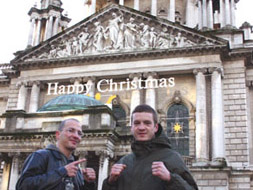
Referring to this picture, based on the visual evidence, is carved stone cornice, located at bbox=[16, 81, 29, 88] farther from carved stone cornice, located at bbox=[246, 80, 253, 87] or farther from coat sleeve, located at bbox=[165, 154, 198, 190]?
coat sleeve, located at bbox=[165, 154, 198, 190]

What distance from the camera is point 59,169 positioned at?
472cm

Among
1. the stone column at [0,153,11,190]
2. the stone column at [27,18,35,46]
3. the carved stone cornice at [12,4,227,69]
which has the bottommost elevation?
the stone column at [0,153,11,190]

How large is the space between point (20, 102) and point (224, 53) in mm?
18345

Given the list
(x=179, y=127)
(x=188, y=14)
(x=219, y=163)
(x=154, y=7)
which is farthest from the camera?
(x=188, y=14)

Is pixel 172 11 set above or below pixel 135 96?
above

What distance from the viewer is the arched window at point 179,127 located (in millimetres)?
30438

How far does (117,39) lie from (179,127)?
31.8 feet

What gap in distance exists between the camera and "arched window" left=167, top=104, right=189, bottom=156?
30.4 metres

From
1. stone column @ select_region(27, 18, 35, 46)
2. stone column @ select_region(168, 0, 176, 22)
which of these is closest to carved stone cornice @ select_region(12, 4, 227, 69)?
stone column @ select_region(27, 18, 35, 46)

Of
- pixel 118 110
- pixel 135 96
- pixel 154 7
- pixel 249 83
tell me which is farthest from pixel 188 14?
pixel 135 96

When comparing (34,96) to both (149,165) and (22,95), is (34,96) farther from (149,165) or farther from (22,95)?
(149,165)

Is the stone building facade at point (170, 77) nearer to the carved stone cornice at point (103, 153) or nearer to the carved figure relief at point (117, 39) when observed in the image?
the carved figure relief at point (117, 39)

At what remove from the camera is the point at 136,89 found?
3194 cm

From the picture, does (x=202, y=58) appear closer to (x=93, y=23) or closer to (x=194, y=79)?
(x=194, y=79)
